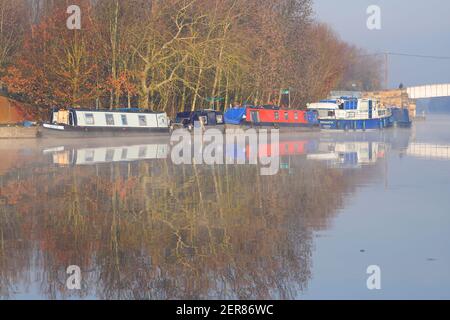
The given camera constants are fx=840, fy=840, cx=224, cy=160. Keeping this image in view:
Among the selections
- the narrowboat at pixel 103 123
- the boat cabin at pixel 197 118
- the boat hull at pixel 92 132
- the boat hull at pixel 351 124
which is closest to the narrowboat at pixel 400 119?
the boat hull at pixel 351 124

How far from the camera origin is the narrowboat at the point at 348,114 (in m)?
63.8

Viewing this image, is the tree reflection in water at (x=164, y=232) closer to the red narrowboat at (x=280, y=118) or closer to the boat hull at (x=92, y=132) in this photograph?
the boat hull at (x=92, y=132)

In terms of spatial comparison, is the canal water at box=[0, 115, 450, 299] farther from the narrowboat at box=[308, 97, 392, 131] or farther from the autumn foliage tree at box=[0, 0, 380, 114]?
the narrowboat at box=[308, 97, 392, 131]

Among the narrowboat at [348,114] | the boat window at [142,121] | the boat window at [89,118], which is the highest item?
the boat window at [89,118]

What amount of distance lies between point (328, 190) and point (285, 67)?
4275cm

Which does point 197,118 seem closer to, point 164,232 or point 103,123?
point 103,123

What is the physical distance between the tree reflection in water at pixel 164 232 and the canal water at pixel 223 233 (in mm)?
23

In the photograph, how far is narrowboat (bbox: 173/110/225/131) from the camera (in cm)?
5028

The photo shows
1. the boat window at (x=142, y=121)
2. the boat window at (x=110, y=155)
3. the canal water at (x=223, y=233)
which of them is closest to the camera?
the canal water at (x=223, y=233)

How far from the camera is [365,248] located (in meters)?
11.5

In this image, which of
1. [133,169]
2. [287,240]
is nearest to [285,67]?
[133,169]

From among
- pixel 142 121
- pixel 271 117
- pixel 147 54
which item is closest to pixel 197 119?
pixel 147 54

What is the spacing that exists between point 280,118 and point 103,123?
16.9 metres

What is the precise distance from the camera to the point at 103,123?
43.9 m
